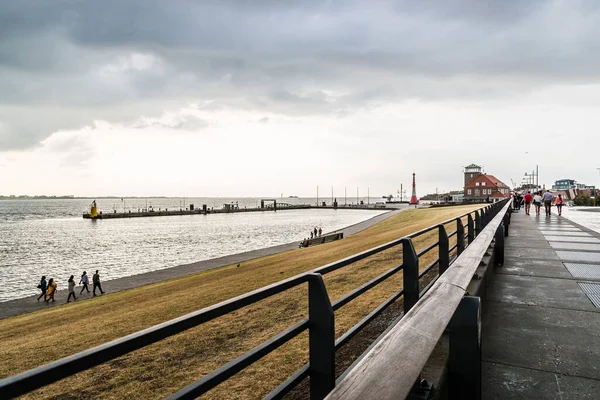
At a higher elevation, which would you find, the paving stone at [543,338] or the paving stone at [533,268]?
the paving stone at [533,268]

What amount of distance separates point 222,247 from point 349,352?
39.2 meters

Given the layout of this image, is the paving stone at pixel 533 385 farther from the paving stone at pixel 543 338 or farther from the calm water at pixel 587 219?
the calm water at pixel 587 219

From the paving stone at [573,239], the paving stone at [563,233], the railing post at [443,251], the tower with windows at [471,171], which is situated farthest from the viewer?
the tower with windows at [471,171]

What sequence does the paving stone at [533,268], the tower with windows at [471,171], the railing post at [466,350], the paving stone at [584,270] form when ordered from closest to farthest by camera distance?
the railing post at [466,350], the paving stone at [584,270], the paving stone at [533,268], the tower with windows at [471,171]

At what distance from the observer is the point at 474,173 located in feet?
439

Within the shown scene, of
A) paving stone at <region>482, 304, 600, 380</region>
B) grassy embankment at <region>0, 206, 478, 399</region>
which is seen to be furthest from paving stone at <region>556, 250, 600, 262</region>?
paving stone at <region>482, 304, 600, 380</region>

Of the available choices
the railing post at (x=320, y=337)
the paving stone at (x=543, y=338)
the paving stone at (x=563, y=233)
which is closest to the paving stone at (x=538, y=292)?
the paving stone at (x=543, y=338)

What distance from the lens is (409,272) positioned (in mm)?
4484

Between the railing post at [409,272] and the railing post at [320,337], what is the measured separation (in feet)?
6.88

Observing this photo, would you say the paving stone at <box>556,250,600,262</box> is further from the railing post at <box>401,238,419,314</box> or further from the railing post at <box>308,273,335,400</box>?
the railing post at <box>308,273,335,400</box>

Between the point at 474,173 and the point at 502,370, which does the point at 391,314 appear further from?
the point at 474,173

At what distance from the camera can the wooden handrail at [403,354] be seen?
5.19ft

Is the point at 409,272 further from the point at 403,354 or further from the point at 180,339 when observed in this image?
the point at 180,339

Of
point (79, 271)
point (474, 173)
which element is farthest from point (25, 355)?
point (474, 173)
